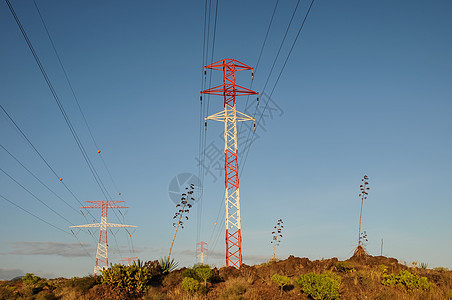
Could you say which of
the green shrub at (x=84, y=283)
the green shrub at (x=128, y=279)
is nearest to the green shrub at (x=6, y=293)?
the green shrub at (x=84, y=283)

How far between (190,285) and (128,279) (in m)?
3.60

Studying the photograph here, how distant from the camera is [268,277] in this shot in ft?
Answer: 81.5

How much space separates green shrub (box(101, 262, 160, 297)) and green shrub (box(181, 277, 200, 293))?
2.26m

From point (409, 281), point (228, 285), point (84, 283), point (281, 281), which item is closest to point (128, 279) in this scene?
point (84, 283)

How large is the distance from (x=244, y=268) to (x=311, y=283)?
8.54 m

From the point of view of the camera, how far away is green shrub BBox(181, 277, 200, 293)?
2186 centimetres

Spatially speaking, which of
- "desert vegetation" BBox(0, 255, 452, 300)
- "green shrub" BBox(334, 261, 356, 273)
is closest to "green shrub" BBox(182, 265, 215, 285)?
"desert vegetation" BBox(0, 255, 452, 300)

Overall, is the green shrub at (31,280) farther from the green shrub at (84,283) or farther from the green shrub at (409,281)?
the green shrub at (409,281)

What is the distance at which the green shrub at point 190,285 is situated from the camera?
21859 millimetres

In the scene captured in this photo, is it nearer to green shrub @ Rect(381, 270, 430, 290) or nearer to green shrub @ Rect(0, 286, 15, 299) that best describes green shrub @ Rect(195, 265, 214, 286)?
green shrub @ Rect(381, 270, 430, 290)

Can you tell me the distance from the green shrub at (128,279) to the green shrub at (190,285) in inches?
89.0

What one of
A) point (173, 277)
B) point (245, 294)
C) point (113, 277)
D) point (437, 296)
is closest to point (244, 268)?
point (173, 277)

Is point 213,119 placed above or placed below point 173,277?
above

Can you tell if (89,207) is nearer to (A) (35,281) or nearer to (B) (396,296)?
(A) (35,281)
